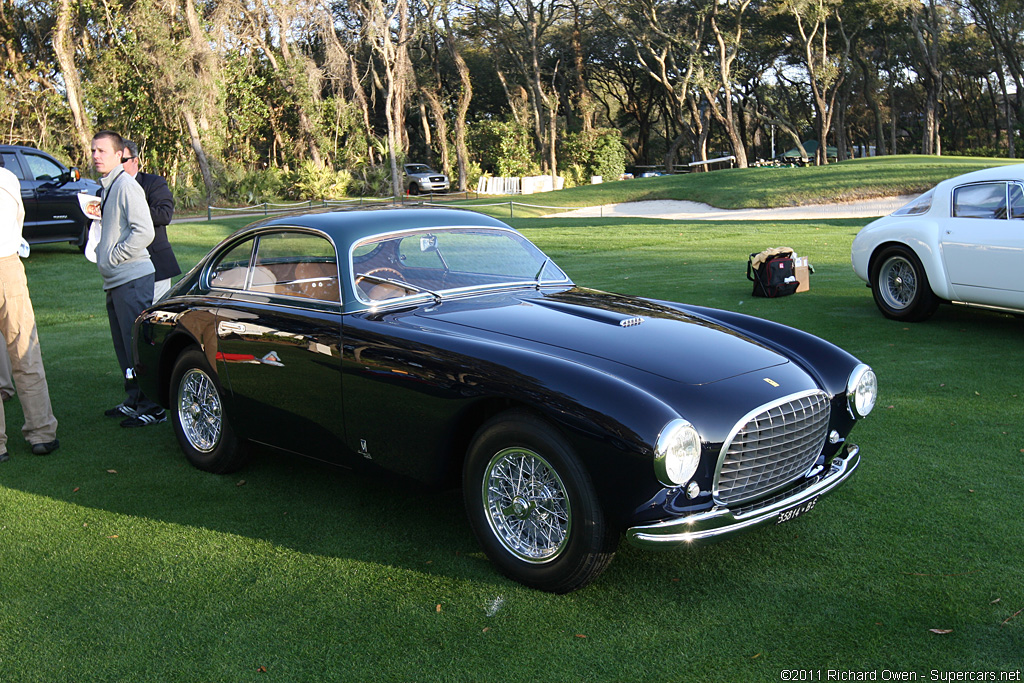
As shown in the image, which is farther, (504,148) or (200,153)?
(504,148)

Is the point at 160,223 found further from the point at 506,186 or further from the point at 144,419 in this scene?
the point at 506,186

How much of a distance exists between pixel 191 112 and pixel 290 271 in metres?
29.6

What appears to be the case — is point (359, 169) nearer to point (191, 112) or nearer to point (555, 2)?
point (191, 112)

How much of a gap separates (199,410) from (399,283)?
1719 millimetres

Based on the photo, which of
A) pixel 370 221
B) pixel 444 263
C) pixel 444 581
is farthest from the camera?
pixel 444 263

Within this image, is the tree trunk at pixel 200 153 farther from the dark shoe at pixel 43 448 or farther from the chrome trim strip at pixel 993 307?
the chrome trim strip at pixel 993 307

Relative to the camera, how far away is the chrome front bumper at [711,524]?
3352 millimetres

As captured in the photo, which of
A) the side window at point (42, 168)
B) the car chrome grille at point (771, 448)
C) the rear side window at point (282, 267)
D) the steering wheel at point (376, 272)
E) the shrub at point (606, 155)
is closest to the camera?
the car chrome grille at point (771, 448)

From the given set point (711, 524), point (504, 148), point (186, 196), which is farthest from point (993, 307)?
point (504, 148)

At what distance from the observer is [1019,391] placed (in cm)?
641

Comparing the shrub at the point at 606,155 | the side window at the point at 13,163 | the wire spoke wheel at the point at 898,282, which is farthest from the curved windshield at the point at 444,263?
the shrub at the point at 606,155

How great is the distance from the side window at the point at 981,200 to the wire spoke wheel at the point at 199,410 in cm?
707

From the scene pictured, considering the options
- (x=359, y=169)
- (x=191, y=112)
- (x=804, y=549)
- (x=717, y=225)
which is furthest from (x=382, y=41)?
(x=804, y=549)

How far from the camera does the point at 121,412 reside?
21.4 ft
